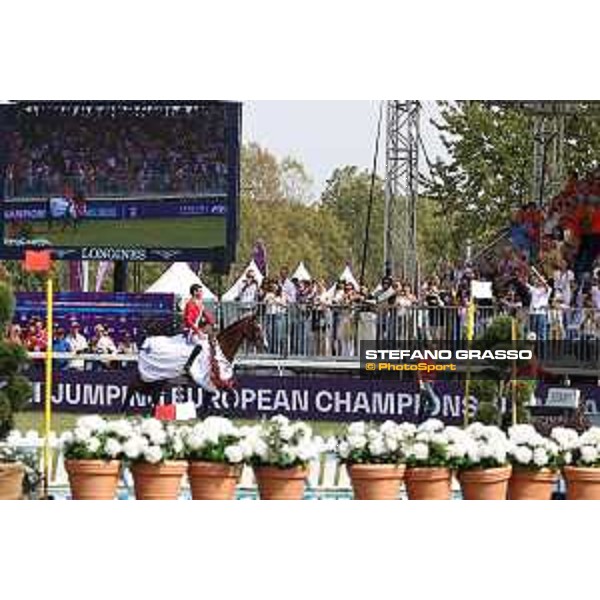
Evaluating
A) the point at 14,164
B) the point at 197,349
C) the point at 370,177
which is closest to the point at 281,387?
the point at 197,349

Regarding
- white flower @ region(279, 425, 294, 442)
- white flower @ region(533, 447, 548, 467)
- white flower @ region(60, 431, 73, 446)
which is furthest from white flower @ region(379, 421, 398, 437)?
white flower @ region(60, 431, 73, 446)

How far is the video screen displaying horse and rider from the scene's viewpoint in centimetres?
1195

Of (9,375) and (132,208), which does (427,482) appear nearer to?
(9,375)

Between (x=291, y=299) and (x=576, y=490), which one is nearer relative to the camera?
(x=576, y=490)

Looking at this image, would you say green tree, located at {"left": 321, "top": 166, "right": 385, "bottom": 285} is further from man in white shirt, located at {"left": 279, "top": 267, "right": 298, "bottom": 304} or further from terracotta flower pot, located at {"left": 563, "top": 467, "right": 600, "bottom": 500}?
terracotta flower pot, located at {"left": 563, "top": 467, "right": 600, "bottom": 500}

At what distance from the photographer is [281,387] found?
12.5m

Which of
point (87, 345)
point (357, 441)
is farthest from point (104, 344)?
point (357, 441)

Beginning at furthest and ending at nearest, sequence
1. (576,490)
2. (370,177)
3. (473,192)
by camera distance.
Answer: (473,192)
(370,177)
(576,490)

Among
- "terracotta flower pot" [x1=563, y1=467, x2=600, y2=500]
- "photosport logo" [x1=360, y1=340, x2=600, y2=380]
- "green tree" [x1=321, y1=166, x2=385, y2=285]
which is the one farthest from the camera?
"green tree" [x1=321, y1=166, x2=385, y2=285]

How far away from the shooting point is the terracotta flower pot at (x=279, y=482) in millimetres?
9547

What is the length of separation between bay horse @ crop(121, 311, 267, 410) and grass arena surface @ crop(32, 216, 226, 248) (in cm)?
77
